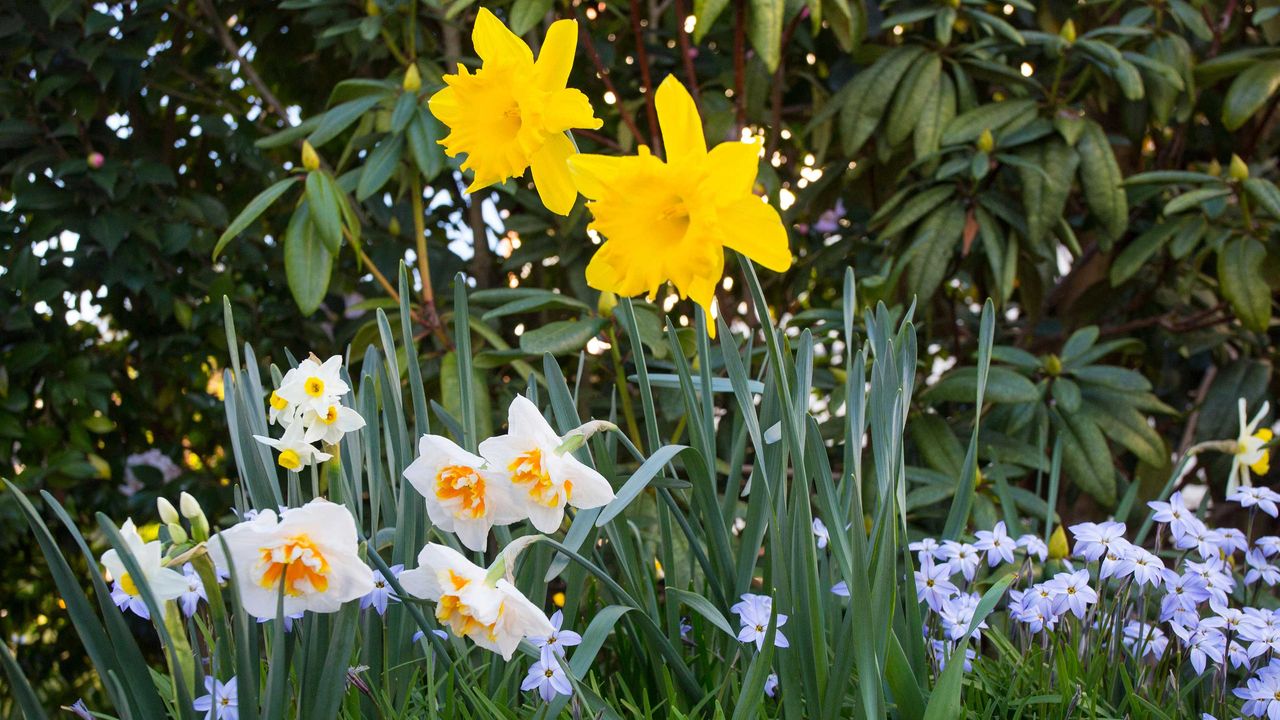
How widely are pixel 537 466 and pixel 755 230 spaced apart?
0.19 meters

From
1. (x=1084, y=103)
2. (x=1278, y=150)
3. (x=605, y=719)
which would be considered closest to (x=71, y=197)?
(x=605, y=719)

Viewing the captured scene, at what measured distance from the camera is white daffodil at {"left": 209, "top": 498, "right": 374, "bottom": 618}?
583 millimetres

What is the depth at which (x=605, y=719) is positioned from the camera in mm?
721

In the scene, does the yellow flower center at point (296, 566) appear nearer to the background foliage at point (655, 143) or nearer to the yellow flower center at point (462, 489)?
the yellow flower center at point (462, 489)

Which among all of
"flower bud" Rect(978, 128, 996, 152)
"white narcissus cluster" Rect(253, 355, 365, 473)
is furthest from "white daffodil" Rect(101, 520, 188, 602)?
"flower bud" Rect(978, 128, 996, 152)

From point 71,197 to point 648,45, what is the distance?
3.23 ft

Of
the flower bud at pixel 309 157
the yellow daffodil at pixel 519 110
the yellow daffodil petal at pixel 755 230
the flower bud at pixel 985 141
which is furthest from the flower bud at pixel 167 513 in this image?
the flower bud at pixel 985 141

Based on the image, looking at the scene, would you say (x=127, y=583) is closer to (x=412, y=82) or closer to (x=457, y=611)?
(x=457, y=611)

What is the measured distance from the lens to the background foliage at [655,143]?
1.44 m

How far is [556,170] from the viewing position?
0.70m

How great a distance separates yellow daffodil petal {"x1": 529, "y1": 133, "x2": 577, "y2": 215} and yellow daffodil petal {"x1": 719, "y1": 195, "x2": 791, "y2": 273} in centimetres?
14

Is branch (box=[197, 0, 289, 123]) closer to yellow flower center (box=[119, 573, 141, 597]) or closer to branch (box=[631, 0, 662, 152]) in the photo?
branch (box=[631, 0, 662, 152])

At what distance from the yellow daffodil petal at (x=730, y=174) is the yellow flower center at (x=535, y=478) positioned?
0.19 metres

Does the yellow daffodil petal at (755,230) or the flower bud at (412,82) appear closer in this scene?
the yellow daffodil petal at (755,230)
